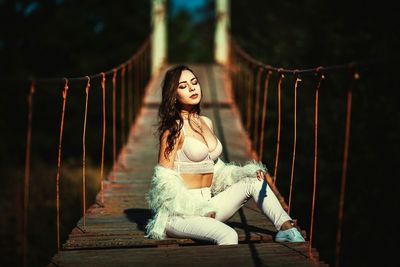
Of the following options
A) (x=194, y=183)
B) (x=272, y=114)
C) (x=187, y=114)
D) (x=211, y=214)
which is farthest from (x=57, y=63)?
(x=211, y=214)

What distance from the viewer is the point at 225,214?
2.63m

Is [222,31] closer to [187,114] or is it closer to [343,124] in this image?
[343,124]

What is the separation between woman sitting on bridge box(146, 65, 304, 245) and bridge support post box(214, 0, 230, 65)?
748 cm

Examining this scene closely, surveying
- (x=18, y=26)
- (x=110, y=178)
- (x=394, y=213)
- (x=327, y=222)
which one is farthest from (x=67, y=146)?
(x=110, y=178)

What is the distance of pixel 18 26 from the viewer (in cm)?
1371

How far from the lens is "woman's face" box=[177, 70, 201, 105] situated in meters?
2.67

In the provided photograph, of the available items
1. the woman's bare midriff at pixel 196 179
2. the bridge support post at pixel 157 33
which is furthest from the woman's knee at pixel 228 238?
the bridge support post at pixel 157 33

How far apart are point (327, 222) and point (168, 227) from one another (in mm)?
6621

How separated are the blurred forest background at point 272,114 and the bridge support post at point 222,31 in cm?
57

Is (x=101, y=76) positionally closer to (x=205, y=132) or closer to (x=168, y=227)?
(x=205, y=132)

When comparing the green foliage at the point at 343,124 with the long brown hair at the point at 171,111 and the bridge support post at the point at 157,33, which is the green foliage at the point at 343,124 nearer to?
the bridge support post at the point at 157,33

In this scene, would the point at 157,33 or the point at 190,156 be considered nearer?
the point at 190,156

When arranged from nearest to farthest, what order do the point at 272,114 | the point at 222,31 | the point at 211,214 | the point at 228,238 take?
the point at 228,238
the point at 211,214
the point at 272,114
the point at 222,31

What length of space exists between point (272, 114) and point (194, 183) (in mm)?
6882
